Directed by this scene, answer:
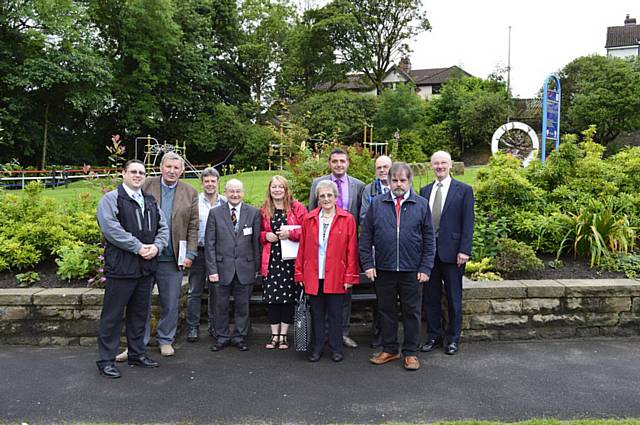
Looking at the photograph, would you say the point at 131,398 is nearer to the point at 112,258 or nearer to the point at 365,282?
the point at 112,258

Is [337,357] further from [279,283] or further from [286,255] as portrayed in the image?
[286,255]

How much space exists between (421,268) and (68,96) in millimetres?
26219

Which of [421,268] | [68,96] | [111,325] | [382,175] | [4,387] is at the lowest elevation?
[4,387]

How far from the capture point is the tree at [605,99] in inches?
1143

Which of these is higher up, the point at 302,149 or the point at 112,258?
the point at 302,149

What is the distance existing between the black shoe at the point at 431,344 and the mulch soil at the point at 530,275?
3.88 ft

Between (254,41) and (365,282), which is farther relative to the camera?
(254,41)

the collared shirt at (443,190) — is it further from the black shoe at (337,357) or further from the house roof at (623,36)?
the house roof at (623,36)

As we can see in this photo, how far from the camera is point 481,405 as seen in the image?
11.6 feet

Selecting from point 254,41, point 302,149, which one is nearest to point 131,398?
point 302,149

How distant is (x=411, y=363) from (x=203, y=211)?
242 centimetres

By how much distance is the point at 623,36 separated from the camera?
2114 inches

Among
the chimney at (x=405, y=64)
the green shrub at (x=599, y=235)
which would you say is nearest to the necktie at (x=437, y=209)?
the green shrub at (x=599, y=235)

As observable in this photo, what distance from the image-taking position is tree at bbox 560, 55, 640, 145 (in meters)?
29.0
